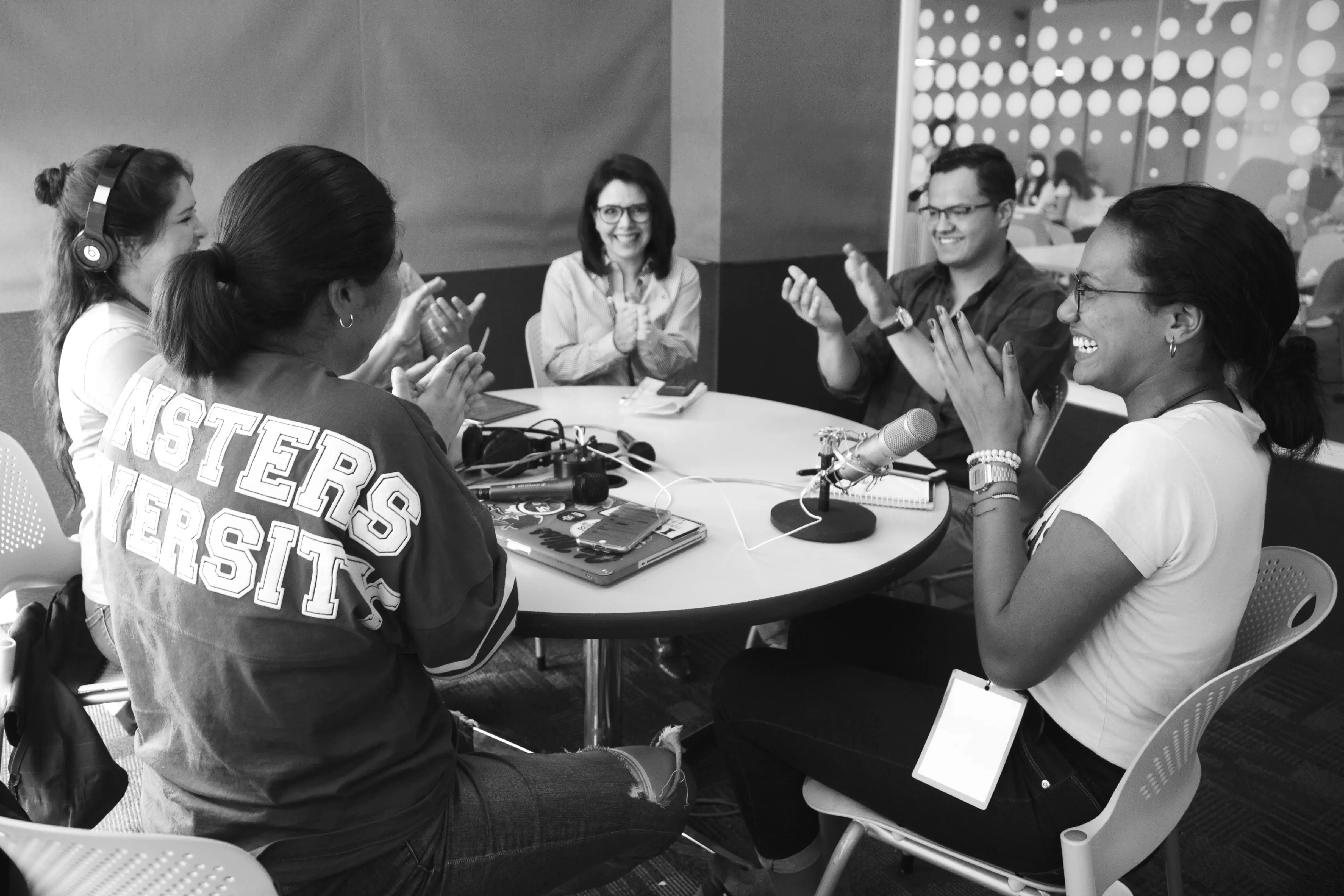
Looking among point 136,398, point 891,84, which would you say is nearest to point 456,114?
point 891,84

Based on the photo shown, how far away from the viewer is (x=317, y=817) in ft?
3.62

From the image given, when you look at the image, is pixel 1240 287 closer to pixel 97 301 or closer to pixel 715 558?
pixel 715 558

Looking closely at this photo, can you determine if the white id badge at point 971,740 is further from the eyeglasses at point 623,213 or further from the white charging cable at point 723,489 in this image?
A: the eyeglasses at point 623,213

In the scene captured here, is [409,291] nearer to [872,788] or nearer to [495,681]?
[495,681]

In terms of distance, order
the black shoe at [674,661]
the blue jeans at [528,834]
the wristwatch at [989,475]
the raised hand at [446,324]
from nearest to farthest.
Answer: the blue jeans at [528,834] < the wristwatch at [989,475] < the raised hand at [446,324] < the black shoe at [674,661]

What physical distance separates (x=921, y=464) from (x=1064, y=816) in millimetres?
895

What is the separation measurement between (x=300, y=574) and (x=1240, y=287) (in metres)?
1.25

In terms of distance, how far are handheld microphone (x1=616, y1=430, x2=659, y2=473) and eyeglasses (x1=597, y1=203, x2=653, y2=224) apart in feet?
3.59

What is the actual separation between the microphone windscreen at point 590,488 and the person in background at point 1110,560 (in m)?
0.42

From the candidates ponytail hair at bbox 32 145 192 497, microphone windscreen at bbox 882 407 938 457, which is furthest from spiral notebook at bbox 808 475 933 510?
ponytail hair at bbox 32 145 192 497

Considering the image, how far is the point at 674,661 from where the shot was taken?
9.02ft

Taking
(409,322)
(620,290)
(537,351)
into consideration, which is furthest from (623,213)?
(409,322)

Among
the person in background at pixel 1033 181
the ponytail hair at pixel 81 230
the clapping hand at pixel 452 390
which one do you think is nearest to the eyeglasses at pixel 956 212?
the clapping hand at pixel 452 390

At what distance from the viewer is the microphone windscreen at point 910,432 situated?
152 centimetres
